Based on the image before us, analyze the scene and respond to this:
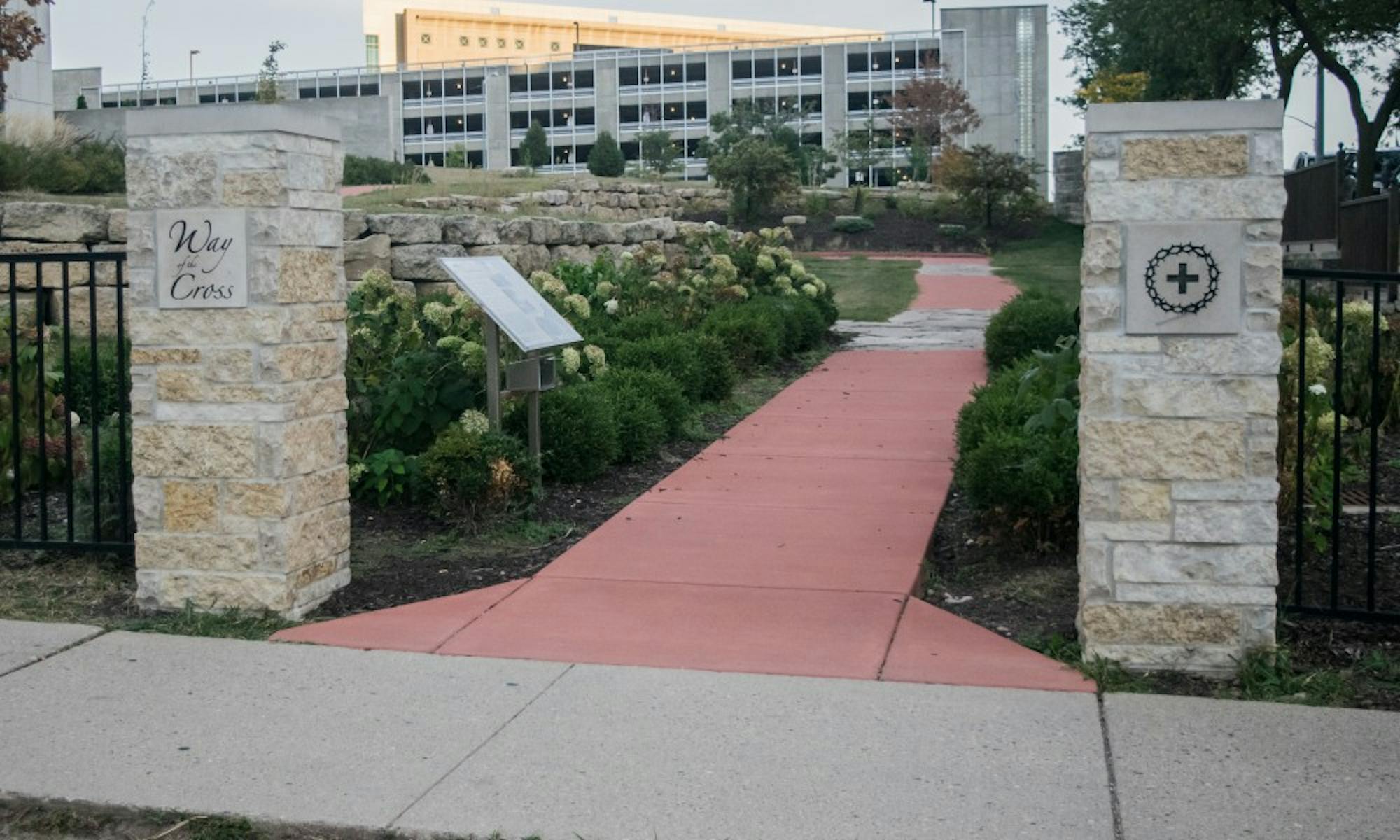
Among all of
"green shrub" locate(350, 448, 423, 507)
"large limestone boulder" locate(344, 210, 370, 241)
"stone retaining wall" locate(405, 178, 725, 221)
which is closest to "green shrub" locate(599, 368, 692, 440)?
"green shrub" locate(350, 448, 423, 507)

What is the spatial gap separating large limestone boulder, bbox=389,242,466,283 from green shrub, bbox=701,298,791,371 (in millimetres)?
2426

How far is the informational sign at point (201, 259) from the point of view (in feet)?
20.0

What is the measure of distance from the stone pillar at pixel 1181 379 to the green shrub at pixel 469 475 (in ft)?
10.9

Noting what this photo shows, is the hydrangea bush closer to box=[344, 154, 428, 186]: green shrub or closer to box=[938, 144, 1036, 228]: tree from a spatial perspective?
box=[344, 154, 428, 186]: green shrub

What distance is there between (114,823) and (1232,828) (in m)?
3.02

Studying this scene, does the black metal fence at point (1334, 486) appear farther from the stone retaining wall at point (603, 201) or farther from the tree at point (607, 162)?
the tree at point (607, 162)

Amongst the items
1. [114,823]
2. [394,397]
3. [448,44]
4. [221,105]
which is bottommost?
[114,823]

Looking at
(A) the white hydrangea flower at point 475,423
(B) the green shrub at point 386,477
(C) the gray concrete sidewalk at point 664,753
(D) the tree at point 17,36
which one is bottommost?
(C) the gray concrete sidewalk at point 664,753

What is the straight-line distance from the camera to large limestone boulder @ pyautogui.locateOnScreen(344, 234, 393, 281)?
13.3 metres

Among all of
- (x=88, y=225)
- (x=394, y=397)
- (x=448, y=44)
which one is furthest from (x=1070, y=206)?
(x=448, y=44)

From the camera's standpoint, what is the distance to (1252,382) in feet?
17.5

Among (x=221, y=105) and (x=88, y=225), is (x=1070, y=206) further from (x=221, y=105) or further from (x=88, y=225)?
(x=221, y=105)

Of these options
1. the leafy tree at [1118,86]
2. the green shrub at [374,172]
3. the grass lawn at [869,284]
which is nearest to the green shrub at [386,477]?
the grass lawn at [869,284]

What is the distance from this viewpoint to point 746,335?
44.4ft
